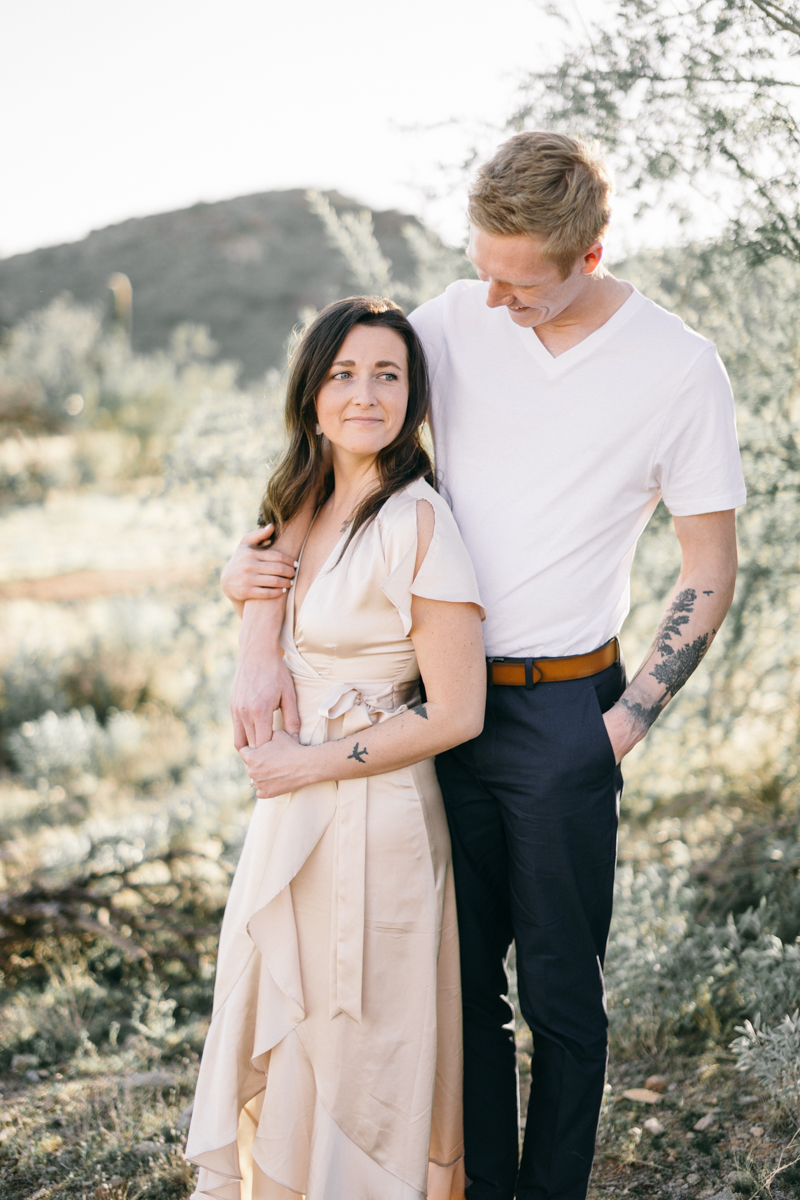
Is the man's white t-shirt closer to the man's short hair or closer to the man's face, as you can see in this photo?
the man's face

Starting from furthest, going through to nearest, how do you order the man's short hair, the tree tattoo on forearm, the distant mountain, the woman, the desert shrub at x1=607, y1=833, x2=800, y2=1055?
1. the distant mountain
2. the desert shrub at x1=607, y1=833, x2=800, y2=1055
3. the tree tattoo on forearm
4. the woman
5. the man's short hair

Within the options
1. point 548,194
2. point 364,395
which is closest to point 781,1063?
point 364,395

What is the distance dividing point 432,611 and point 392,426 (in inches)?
15.8

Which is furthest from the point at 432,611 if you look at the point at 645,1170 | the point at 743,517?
the point at 743,517

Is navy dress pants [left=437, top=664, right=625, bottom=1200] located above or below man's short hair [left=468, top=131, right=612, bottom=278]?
below

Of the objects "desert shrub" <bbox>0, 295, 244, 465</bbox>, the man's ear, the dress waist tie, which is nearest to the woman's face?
the man's ear

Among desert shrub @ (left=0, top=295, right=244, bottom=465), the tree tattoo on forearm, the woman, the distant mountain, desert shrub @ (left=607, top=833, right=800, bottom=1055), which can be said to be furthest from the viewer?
the distant mountain

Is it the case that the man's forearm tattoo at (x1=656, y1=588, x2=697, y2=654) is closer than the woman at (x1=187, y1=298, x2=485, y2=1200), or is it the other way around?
the woman at (x1=187, y1=298, x2=485, y2=1200)

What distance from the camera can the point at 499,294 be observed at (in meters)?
1.74

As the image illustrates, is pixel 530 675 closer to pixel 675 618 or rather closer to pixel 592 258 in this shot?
pixel 675 618

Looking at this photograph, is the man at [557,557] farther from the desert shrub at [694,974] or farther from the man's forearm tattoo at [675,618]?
the desert shrub at [694,974]

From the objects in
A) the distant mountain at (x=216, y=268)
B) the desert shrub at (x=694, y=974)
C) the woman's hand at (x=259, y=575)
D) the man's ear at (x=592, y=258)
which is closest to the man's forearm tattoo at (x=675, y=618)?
the man's ear at (x=592, y=258)

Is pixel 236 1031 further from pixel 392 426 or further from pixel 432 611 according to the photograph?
pixel 392 426

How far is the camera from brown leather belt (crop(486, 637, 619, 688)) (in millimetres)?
1797
